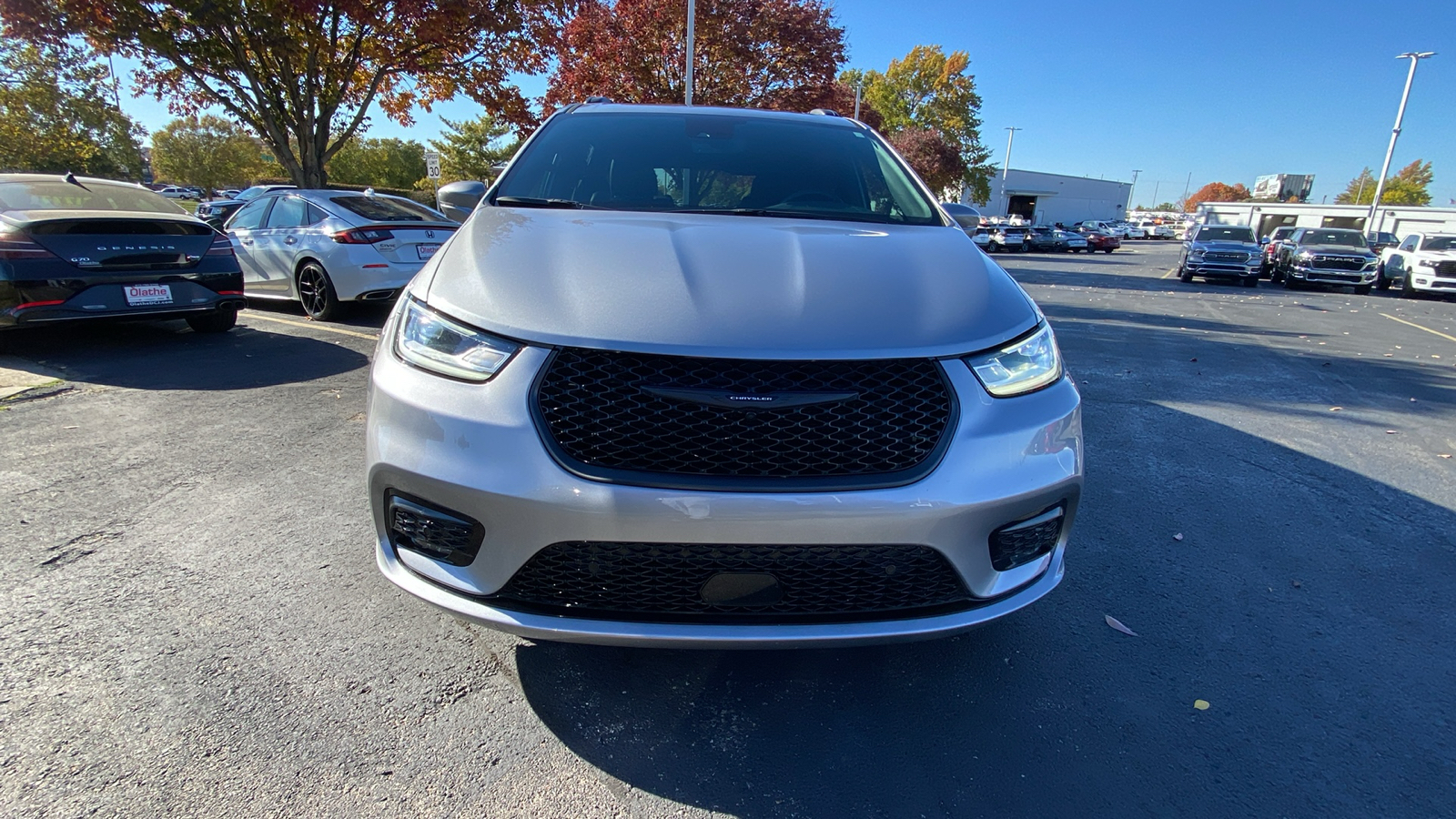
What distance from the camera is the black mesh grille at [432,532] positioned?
1.59m

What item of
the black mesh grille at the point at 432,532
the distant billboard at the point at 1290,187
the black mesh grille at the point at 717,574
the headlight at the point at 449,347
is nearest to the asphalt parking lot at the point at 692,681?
the black mesh grille at the point at 717,574

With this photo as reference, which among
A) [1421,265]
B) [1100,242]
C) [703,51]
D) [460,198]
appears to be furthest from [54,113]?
[1100,242]

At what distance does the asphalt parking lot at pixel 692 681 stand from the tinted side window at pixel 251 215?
4.73 meters

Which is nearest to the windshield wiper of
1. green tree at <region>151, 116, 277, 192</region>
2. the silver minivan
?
the silver minivan

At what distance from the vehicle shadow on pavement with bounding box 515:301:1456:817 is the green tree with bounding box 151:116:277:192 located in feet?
207

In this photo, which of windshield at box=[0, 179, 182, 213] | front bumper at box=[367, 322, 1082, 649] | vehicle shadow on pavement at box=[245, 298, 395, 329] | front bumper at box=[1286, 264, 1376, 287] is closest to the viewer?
front bumper at box=[367, 322, 1082, 649]

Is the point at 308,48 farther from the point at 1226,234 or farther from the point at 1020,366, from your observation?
the point at 1226,234

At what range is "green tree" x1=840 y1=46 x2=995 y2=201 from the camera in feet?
142

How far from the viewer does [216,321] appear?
21.1 feet

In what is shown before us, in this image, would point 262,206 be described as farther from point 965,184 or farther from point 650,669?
point 965,184

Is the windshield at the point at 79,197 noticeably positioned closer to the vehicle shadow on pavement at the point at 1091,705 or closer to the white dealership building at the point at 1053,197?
the vehicle shadow on pavement at the point at 1091,705

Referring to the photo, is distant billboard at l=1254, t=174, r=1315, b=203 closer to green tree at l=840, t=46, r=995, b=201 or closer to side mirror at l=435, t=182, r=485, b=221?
green tree at l=840, t=46, r=995, b=201

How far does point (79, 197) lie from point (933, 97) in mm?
46084

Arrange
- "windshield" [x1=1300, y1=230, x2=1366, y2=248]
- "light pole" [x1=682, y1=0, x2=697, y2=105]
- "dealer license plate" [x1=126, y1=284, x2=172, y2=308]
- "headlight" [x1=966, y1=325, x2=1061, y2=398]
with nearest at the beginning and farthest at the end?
"headlight" [x1=966, y1=325, x2=1061, y2=398] → "dealer license plate" [x1=126, y1=284, x2=172, y2=308] → "light pole" [x1=682, y1=0, x2=697, y2=105] → "windshield" [x1=1300, y1=230, x2=1366, y2=248]
